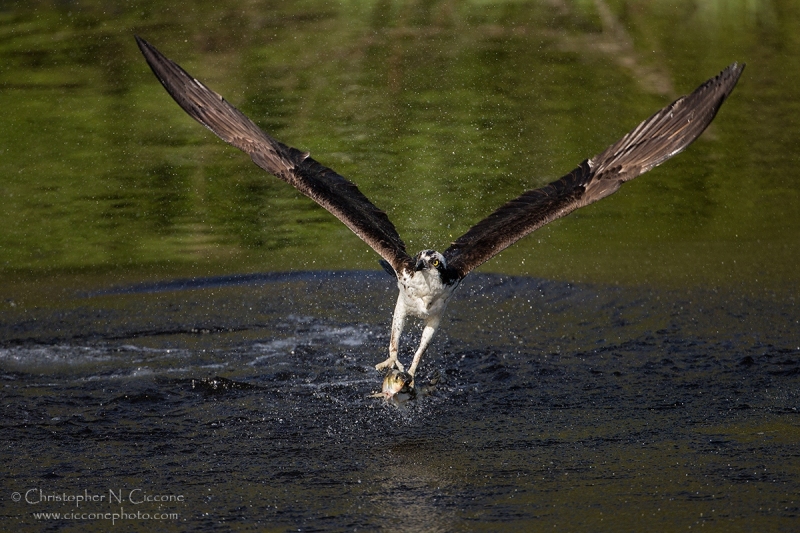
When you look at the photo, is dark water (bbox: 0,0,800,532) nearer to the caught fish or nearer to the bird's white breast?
the caught fish

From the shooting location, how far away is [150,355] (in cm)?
911

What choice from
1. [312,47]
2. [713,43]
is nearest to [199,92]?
[312,47]

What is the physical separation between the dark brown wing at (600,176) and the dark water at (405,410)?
90cm

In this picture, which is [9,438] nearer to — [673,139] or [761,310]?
[673,139]

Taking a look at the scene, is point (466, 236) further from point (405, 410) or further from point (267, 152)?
point (267, 152)

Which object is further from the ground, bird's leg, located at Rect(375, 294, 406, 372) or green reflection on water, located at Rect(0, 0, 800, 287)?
green reflection on water, located at Rect(0, 0, 800, 287)

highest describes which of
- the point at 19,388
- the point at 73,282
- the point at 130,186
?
the point at 130,186

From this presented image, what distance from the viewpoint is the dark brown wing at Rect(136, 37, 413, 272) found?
808cm

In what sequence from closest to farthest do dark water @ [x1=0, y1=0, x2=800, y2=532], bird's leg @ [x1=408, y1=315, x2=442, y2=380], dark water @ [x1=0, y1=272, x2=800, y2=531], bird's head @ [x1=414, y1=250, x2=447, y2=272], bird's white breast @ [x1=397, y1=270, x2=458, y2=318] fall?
dark water @ [x1=0, y1=272, x2=800, y2=531] → dark water @ [x1=0, y1=0, x2=800, y2=532] → bird's head @ [x1=414, y1=250, x2=447, y2=272] → bird's white breast @ [x1=397, y1=270, x2=458, y2=318] → bird's leg @ [x1=408, y1=315, x2=442, y2=380]

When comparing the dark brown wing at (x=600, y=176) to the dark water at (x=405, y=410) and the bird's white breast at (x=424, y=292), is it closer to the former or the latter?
the bird's white breast at (x=424, y=292)

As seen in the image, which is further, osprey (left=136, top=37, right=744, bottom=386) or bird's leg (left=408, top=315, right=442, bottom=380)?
bird's leg (left=408, top=315, right=442, bottom=380)


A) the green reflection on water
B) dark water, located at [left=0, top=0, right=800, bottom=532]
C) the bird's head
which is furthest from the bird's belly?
the green reflection on water

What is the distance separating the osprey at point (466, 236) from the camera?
8.00m

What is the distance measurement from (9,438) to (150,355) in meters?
1.85
